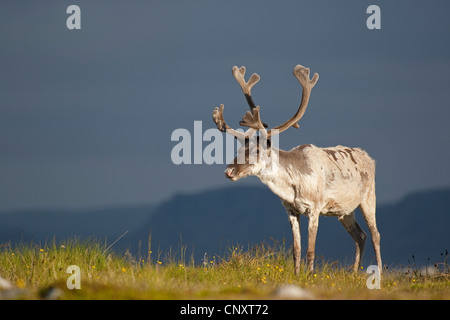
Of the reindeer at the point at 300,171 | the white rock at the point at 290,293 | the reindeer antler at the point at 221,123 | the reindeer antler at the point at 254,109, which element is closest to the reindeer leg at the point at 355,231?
the reindeer at the point at 300,171

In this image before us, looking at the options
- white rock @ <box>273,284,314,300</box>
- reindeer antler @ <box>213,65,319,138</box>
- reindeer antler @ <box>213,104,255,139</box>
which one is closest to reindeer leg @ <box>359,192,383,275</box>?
reindeer antler @ <box>213,65,319,138</box>

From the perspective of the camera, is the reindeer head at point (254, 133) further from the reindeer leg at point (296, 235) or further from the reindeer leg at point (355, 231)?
the reindeer leg at point (355, 231)

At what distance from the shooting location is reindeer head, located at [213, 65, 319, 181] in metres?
13.0

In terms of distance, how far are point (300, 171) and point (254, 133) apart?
1.20 metres

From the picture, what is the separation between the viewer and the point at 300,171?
13.7 metres

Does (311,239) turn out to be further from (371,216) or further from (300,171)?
(371,216)

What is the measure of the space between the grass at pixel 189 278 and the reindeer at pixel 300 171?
759mm

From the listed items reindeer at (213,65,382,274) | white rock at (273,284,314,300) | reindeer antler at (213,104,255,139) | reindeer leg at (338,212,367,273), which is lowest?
reindeer leg at (338,212,367,273)

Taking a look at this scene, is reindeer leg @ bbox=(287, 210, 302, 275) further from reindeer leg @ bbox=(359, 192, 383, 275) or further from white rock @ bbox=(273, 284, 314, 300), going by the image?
white rock @ bbox=(273, 284, 314, 300)

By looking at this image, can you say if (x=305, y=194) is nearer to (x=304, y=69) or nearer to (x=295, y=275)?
(x=295, y=275)

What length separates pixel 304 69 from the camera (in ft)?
47.9

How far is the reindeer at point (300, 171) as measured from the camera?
43.9 feet

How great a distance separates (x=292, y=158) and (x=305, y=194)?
778mm

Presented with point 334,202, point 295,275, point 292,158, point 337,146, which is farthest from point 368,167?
point 295,275
